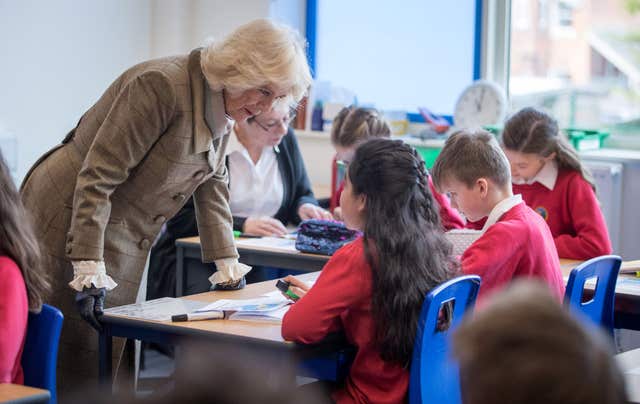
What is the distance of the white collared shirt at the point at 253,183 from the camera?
14.4 ft

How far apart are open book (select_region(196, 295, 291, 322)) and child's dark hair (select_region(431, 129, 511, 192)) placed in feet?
2.15

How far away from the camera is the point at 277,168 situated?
14.6ft

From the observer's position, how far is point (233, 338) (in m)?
2.47

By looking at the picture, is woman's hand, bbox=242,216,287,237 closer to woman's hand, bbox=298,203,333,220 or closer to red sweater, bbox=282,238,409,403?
woman's hand, bbox=298,203,333,220

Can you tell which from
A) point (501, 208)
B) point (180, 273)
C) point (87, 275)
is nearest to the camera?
point (87, 275)

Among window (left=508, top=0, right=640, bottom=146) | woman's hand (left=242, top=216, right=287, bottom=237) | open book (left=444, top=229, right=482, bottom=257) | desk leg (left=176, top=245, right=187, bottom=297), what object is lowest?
desk leg (left=176, top=245, right=187, bottom=297)

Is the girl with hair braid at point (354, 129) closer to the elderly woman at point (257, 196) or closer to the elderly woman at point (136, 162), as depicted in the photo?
A: the elderly woman at point (257, 196)

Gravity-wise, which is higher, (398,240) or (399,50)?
(399,50)

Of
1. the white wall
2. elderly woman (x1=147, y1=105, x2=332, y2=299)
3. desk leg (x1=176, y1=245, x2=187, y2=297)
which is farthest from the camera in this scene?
the white wall

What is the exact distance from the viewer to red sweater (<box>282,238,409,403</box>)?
2402mm

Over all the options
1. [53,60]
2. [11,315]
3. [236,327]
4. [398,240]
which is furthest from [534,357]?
[53,60]

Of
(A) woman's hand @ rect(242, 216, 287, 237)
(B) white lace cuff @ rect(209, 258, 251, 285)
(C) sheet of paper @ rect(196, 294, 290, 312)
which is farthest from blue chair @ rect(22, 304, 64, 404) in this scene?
(A) woman's hand @ rect(242, 216, 287, 237)

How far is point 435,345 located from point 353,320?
218 mm

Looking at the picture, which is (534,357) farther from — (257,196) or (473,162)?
(257,196)
